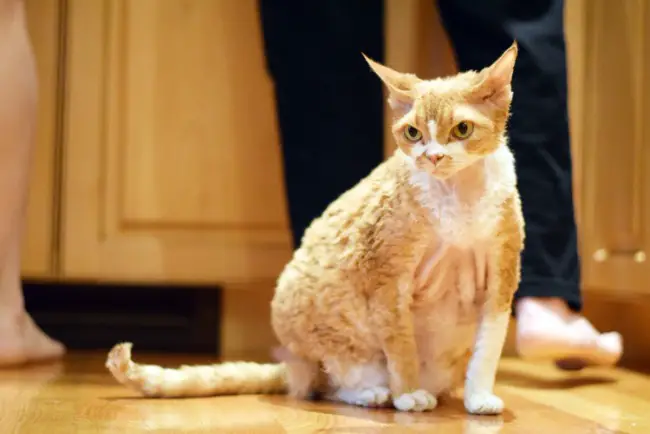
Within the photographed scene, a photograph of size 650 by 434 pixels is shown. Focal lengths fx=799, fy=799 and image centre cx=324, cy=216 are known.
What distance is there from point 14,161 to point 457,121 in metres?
0.84

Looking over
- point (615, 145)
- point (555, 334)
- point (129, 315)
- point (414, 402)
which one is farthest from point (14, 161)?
point (615, 145)

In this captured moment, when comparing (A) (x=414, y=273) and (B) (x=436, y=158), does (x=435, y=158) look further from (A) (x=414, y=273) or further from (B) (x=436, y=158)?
(A) (x=414, y=273)

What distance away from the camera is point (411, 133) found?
94cm

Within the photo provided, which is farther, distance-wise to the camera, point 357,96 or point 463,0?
point 357,96

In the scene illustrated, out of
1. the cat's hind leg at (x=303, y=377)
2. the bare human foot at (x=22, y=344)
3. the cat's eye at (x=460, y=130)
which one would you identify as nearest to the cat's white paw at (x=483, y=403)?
the cat's hind leg at (x=303, y=377)

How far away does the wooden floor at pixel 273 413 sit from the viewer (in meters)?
0.93

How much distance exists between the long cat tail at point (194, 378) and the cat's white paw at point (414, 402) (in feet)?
0.67

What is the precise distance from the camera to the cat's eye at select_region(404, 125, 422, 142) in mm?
931

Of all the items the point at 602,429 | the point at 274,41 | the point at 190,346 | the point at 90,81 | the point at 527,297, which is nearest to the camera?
the point at 602,429

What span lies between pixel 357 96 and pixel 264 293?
0.50m

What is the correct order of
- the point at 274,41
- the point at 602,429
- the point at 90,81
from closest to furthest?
the point at 602,429 < the point at 274,41 < the point at 90,81

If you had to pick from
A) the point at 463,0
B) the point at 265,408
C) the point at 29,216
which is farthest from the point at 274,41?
the point at 265,408

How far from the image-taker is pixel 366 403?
3.42 feet

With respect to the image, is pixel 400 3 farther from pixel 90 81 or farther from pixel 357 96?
pixel 90 81
